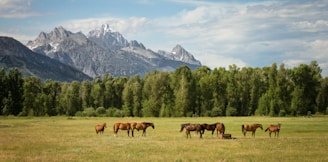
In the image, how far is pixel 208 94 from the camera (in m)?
119

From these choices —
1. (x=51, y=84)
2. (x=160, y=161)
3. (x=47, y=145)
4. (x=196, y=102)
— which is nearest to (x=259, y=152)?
(x=160, y=161)

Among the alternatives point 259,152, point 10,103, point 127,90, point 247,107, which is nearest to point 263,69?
point 247,107

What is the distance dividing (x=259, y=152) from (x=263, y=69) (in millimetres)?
98223

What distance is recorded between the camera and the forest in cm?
11075

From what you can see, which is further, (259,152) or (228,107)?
(228,107)

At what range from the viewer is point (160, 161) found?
23.0 metres

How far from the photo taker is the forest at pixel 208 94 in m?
111

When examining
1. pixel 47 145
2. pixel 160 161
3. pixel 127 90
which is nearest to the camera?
pixel 160 161

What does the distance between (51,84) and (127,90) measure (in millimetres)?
35804

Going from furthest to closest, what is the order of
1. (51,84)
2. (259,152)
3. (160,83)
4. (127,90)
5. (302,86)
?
(51,84)
(127,90)
(160,83)
(302,86)
(259,152)

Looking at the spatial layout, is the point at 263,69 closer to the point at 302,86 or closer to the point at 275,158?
the point at 302,86

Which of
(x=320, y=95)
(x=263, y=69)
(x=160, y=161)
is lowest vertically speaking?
(x=160, y=161)

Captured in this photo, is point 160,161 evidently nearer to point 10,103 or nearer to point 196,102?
point 196,102

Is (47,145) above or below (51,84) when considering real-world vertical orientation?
below
